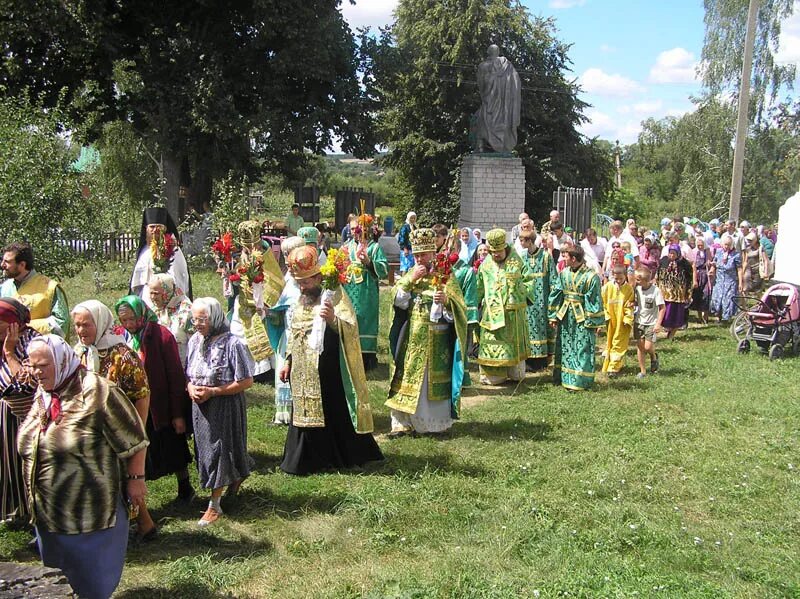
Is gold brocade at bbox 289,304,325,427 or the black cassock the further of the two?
the black cassock

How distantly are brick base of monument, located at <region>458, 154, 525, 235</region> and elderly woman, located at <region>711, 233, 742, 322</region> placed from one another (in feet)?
35.7

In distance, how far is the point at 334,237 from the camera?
849 inches

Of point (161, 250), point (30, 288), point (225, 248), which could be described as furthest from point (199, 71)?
point (30, 288)

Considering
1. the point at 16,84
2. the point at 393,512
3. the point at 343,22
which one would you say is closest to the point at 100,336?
the point at 393,512

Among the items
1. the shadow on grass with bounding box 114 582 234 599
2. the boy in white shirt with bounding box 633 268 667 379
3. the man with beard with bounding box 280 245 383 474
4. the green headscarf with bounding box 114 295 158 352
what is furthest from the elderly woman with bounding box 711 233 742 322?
the shadow on grass with bounding box 114 582 234 599

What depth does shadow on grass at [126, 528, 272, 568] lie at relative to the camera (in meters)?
5.14

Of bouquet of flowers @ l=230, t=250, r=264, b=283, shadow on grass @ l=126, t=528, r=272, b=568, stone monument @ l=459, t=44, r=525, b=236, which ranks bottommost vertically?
shadow on grass @ l=126, t=528, r=272, b=568

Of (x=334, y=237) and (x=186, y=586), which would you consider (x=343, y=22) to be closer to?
(x=334, y=237)

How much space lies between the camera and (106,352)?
15.4 feet

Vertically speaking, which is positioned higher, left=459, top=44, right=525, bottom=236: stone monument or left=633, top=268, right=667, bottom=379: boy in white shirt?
left=459, top=44, right=525, bottom=236: stone monument

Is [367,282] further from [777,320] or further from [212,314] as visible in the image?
[777,320]

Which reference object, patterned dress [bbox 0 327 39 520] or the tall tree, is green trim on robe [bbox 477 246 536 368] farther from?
the tall tree

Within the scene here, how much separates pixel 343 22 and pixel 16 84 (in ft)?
30.8

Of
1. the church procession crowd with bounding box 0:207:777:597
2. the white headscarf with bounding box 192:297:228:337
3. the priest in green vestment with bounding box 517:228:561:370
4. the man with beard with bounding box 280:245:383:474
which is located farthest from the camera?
the priest in green vestment with bounding box 517:228:561:370
